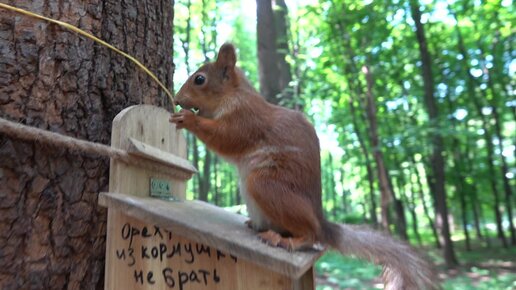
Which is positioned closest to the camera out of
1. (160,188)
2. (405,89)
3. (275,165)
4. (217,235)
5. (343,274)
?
(217,235)

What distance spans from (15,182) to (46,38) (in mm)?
441

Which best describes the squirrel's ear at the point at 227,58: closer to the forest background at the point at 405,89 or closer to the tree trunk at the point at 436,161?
the forest background at the point at 405,89

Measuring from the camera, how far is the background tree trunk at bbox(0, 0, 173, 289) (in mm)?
1153

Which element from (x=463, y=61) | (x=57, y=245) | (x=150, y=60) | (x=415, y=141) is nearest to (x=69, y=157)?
(x=57, y=245)

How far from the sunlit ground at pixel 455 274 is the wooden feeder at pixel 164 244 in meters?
4.16

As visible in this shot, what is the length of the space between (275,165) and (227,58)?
0.56 m

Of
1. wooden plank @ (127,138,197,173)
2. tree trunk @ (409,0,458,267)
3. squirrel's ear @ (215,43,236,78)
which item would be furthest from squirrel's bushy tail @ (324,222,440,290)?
tree trunk @ (409,0,458,267)

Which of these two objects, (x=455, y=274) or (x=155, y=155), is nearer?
(x=155, y=155)

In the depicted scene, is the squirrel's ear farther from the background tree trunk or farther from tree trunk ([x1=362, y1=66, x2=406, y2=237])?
tree trunk ([x1=362, y1=66, x2=406, y2=237])

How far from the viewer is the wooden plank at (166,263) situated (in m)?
1.22

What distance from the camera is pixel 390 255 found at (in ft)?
5.01

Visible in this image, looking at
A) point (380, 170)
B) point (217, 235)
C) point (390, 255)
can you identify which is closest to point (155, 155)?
point (217, 235)

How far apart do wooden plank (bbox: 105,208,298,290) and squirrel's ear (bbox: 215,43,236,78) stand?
0.73 meters

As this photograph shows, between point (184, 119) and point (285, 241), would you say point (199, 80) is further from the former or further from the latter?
point (285, 241)
